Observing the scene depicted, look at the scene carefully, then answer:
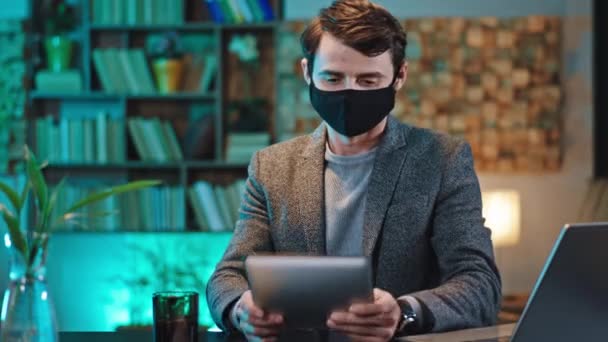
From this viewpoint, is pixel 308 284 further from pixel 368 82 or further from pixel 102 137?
pixel 102 137

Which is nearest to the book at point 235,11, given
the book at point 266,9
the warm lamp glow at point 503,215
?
the book at point 266,9

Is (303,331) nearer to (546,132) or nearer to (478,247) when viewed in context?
(478,247)

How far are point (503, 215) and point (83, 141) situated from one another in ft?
7.23

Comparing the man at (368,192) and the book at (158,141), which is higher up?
the man at (368,192)

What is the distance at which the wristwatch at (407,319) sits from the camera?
1.92 metres

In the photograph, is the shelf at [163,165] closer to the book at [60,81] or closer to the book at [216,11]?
the book at [60,81]

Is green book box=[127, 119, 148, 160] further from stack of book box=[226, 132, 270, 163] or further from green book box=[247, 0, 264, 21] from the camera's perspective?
green book box=[247, 0, 264, 21]

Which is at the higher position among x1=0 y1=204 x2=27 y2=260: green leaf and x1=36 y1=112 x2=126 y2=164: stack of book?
x1=0 y1=204 x2=27 y2=260: green leaf

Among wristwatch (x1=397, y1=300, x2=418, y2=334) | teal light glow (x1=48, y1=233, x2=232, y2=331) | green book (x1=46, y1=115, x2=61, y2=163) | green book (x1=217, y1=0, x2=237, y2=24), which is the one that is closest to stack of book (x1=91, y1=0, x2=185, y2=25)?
green book (x1=217, y1=0, x2=237, y2=24)

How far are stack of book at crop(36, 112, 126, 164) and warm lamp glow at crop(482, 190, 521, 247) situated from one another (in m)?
1.91

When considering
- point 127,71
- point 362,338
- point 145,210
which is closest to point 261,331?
point 362,338

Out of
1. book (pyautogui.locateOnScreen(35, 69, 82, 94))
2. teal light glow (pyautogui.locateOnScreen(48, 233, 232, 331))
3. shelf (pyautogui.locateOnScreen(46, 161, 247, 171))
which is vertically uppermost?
book (pyautogui.locateOnScreen(35, 69, 82, 94))

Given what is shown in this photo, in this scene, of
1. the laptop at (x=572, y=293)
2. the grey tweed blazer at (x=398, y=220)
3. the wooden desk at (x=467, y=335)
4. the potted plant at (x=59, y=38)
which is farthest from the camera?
the potted plant at (x=59, y=38)

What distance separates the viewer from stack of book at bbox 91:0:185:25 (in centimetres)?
525
